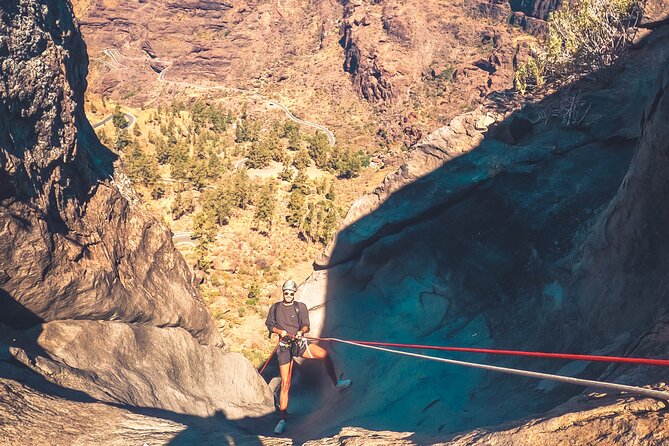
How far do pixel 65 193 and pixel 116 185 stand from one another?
2.71m

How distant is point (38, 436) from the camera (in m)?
3.62

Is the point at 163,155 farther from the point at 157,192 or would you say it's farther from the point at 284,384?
the point at 284,384

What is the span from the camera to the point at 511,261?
390 inches

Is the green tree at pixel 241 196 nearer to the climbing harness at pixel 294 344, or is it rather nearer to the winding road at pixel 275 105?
the climbing harness at pixel 294 344

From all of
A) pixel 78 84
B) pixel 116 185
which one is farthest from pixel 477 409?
pixel 78 84

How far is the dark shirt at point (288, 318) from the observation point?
8.41 m

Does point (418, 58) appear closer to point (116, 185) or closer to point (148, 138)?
point (148, 138)

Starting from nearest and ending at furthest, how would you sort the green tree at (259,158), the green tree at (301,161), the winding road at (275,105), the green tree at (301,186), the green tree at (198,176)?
the green tree at (198,176) < the green tree at (301,186) < the green tree at (259,158) < the green tree at (301,161) < the winding road at (275,105)

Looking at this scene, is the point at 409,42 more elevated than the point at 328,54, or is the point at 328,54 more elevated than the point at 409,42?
the point at 409,42

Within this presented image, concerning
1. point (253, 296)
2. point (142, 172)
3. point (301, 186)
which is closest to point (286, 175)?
point (301, 186)

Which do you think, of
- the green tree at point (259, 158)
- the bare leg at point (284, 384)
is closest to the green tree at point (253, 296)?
the bare leg at point (284, 384)

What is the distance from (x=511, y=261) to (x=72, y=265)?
29.3 feet

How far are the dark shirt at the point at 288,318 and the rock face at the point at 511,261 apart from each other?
1.88 meters

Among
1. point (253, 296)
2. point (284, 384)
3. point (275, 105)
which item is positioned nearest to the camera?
point (284, 384)
